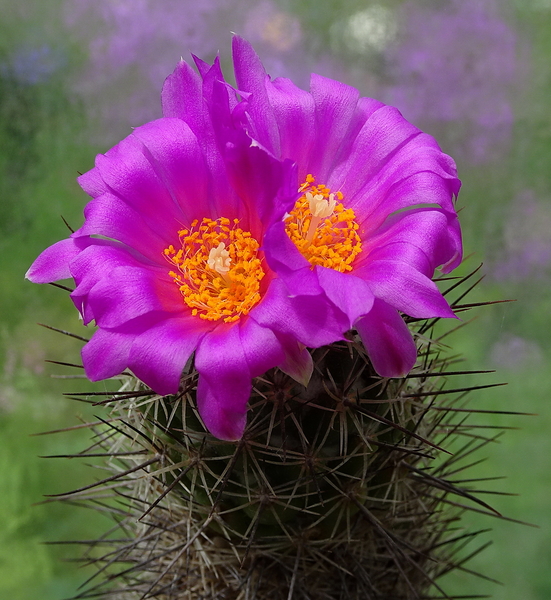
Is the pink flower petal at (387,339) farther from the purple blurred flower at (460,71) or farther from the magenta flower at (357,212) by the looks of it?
the purple blurred flower at (460,71)

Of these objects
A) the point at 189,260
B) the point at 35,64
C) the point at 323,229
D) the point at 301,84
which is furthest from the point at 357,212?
the point at 35,64

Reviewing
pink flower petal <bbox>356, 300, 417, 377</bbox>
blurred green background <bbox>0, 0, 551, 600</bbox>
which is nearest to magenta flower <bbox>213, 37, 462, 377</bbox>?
pink flower petal <bbox>356, 300, 417, 377</bbox>

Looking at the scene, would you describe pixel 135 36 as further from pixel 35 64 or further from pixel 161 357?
pixel 161 357

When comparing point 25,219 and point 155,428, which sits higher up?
point 155,428

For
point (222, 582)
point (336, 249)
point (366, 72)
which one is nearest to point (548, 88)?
point (366, 72)

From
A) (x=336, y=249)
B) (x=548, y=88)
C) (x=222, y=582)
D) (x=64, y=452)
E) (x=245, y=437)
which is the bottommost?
(x=64, y=452)

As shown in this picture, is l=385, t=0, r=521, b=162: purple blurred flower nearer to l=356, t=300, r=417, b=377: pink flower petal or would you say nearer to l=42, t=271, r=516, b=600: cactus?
l=42, t=271, r=516, b=600: cactus

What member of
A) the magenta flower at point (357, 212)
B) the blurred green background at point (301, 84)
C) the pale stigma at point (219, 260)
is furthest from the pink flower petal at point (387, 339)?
the blurred green background at point (301, 84)

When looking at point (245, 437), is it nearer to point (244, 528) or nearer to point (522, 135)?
point (244, 528)
